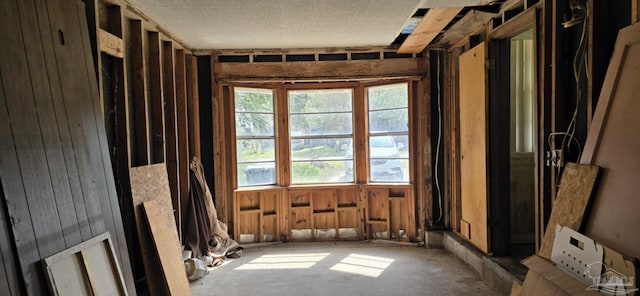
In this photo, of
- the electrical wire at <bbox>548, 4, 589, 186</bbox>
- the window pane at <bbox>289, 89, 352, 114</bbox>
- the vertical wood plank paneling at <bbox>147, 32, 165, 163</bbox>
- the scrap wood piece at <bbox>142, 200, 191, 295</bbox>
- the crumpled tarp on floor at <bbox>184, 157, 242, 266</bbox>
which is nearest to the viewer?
the electrical wire at <bbox>548, 4, 589, 186</bbox>

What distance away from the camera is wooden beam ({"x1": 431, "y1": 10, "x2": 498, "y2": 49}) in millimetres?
3365

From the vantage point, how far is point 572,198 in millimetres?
2113

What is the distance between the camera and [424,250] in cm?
450

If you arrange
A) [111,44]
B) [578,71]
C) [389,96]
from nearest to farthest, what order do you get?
[578,71] → [111,44] → [389,96]

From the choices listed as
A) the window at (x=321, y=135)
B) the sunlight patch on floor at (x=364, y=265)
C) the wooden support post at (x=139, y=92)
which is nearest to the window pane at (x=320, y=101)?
the window at (x=321, y=135)

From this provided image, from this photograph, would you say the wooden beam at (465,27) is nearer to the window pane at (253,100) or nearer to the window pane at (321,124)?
the window pane at (321,124)

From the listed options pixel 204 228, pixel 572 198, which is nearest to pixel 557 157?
pixel 572 198

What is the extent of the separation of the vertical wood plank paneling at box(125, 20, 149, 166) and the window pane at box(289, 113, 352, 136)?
7.38 ft

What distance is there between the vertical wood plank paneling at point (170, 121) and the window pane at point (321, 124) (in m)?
1.70

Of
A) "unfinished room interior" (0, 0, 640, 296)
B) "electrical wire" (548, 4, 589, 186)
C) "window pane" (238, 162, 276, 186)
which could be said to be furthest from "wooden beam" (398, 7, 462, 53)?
"window pane" (238, 162, 276, 186)

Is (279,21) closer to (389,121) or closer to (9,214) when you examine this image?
(389,121)

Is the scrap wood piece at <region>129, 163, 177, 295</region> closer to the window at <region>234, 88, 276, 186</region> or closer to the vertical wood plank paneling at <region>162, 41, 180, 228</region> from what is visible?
the vertical wood plank paneling at <region>162, 41, 180, 228</region>

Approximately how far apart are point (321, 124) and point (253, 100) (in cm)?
103

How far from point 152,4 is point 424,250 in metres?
4.00
